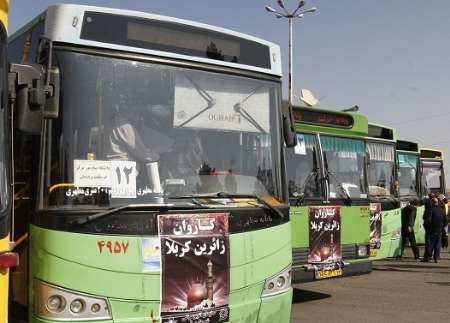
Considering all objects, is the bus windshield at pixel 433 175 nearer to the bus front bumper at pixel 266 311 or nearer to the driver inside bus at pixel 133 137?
the bus front bumper at pixel 266 311

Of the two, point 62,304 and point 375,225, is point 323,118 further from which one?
point 62,304

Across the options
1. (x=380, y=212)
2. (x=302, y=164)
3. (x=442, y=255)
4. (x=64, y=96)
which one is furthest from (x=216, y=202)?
(x=442, y=255)

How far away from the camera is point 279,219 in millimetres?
5543

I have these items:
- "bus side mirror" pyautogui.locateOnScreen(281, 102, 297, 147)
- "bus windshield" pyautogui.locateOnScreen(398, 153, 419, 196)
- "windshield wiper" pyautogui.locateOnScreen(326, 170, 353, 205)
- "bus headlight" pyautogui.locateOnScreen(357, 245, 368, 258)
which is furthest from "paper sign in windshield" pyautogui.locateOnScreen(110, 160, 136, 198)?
"bus windshield" pyautogui.locateOnScreen(398, 153, 419, 196)

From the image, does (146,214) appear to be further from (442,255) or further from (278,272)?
(442,255)

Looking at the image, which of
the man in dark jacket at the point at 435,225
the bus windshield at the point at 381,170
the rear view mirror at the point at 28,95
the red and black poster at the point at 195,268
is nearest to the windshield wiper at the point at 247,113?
the red and black poster at the point at 195,268

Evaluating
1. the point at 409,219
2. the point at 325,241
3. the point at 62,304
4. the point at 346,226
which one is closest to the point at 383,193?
the point at 409,219

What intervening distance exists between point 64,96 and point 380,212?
8.78 m

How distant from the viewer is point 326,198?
9352 millimetres

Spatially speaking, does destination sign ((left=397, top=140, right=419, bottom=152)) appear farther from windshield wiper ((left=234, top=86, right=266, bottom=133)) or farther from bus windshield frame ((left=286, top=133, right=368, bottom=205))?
windshield wiper ((left=234, top=86, right=266, bottom=133))

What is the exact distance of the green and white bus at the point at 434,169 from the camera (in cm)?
1862

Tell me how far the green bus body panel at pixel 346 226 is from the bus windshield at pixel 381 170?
2293mm

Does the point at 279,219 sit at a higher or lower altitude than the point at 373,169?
lower

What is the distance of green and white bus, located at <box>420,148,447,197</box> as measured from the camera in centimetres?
Result: 1862
